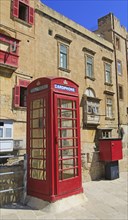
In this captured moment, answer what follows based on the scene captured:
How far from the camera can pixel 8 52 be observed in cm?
1244

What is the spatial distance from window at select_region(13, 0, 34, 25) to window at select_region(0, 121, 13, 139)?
6566 millimetres

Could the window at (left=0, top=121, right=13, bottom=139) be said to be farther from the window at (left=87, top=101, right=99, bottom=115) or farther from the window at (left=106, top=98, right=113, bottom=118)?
the window at (left=106, top=98, right=113, bottom=118)

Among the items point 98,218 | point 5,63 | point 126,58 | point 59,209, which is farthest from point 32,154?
point 126,58

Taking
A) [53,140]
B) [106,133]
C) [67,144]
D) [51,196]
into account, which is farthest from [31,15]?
[51,196]

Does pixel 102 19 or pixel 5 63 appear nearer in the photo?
pixel 5 63

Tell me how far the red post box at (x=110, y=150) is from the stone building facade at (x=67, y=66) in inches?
14.9

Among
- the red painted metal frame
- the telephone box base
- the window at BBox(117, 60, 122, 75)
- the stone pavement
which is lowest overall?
the stone pavement

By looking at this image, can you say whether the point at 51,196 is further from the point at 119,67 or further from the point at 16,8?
the point at 119,67

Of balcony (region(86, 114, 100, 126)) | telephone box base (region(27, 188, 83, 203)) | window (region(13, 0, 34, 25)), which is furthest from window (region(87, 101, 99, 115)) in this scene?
telephone box base (region(27, 188, 83, 203))

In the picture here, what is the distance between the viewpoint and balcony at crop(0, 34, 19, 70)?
12281mm

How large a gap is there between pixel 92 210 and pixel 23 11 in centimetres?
1314

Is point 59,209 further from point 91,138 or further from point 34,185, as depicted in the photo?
point 91,138

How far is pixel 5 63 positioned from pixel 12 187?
318 inches

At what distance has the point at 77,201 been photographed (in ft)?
19.9
